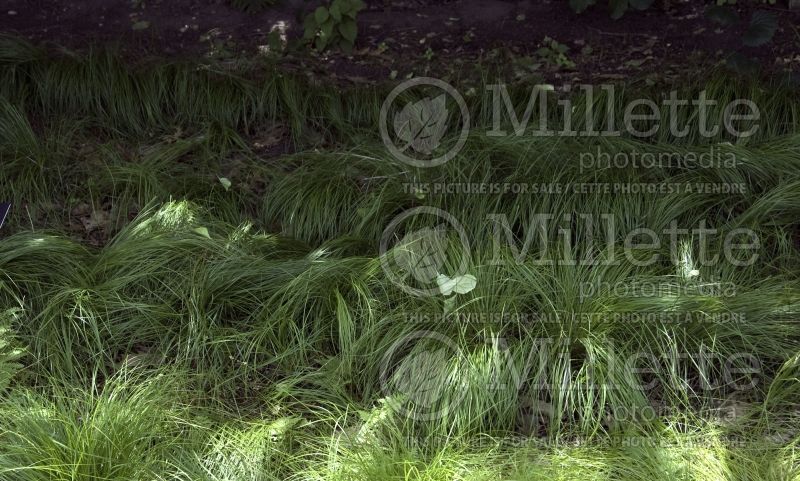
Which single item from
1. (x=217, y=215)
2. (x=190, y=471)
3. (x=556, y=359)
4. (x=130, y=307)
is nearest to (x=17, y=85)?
(x=217, y=215)

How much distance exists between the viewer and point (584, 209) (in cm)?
363

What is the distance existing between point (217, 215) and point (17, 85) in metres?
1.59

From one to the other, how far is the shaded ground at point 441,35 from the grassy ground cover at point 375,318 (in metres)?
0.59

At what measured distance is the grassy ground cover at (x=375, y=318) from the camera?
2.61 meters

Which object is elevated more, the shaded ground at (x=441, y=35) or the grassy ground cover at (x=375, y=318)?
the shaded ground at (x=441, y=35)

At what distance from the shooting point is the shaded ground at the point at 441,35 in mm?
4754

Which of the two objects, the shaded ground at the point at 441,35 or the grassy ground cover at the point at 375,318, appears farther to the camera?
the shaded ground at the point at 441,35

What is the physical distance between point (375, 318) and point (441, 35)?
2507 mm

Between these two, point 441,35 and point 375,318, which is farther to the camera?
point 441,35

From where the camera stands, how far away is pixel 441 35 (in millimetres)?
5109

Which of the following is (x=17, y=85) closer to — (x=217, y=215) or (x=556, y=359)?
(x=217, y=215)

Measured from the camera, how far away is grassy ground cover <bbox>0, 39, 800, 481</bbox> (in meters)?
2.61

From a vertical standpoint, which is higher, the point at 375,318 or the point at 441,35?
the point at 441,35

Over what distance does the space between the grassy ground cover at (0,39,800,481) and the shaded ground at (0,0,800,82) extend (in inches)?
23.2
